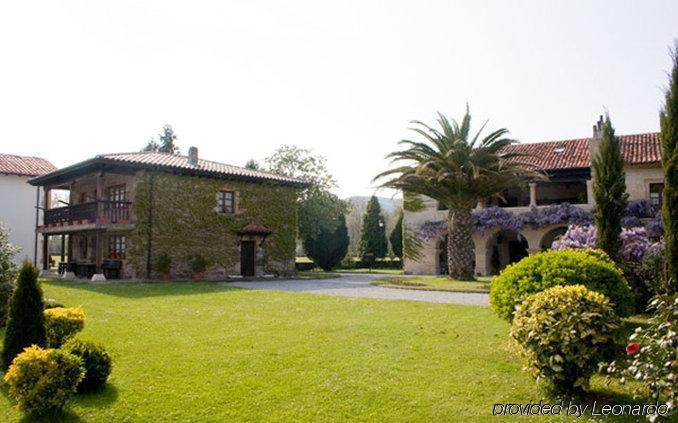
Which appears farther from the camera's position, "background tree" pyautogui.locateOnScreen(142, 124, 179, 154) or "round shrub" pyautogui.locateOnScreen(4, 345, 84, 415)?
"background tree" pyautogui.locateOnScreen(142, 124, 179, 154)

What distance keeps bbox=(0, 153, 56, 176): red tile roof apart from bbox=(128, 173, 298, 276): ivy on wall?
16.6 metres

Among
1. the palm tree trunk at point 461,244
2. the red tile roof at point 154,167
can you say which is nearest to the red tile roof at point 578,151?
the palm tree trunk at point 461,244

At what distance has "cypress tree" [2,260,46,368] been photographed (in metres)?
6.41

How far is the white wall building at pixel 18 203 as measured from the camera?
3338cm

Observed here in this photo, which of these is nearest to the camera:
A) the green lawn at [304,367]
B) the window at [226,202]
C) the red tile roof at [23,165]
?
the green lawn at [304,367]

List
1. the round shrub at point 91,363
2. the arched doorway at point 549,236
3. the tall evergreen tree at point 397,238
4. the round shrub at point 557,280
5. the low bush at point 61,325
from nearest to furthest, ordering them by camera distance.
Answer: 1. the round shrub at point 91,363
2. the low bush at point 61,325
3. the round shrub at point 557,280
4. the arched doorway at point 549,236
5. the tall evergreen tree at point 397,238

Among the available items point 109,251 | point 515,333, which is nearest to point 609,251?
point 515,333

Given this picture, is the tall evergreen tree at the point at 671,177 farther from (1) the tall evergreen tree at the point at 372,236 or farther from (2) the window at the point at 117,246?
(1) the tall evergreen tree at the point at 372,236

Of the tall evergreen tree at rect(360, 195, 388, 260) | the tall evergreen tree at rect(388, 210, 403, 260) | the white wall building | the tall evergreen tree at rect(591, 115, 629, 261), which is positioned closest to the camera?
the tall evergreen tree at rect(591, 115, 629, 261)

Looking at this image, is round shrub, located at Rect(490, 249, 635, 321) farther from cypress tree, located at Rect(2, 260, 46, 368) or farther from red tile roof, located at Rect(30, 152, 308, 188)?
red tile roof, located at Rect(30, 152, 308, 188)

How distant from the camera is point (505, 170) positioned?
2066 cm

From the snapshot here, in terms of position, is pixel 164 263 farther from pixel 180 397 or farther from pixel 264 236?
pixel 180 397

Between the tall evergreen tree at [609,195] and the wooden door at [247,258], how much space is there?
18.7 metres

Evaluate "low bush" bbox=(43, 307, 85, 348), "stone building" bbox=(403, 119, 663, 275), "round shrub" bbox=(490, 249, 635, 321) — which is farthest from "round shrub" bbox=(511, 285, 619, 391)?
"stone building" bbox=(403, 119, 663, 275)
